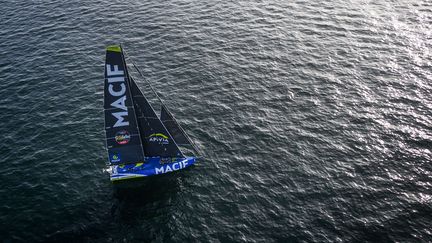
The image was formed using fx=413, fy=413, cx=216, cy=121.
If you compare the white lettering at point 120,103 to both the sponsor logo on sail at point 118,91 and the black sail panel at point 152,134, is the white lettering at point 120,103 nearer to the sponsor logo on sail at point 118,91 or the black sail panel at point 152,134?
the sponsor logo on sail at point 118,91

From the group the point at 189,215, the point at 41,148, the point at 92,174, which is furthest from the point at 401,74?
the point at 41,148

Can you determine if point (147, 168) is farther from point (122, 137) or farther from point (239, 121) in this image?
point (239, 121)

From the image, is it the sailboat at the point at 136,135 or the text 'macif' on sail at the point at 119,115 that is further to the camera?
the sailboat at the point at 136,135

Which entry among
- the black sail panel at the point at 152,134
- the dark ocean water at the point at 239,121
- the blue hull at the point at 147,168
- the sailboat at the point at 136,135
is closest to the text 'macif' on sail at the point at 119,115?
the sailboat at the point at 136,135

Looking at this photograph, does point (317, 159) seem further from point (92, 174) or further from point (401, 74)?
point (92, 174)

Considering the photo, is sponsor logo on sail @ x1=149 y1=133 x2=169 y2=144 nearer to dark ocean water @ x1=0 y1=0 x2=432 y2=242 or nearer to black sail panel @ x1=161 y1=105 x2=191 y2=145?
black sail panel @ x1=161 y1=105 x2=191 y2=145

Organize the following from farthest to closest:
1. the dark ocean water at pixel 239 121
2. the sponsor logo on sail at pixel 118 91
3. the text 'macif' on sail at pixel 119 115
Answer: the dark ocean water at pixel 239 121, the sponsor logo on sail at pixel 118 91, the text 'macif' on sail at pixel 119 115

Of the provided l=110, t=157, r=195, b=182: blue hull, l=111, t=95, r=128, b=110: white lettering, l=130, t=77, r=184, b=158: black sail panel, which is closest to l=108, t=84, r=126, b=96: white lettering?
l=111, t=95, r=128, b=110: white lettering
